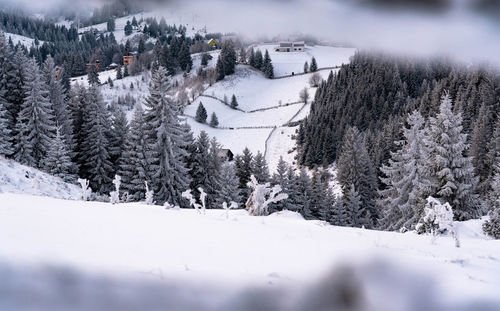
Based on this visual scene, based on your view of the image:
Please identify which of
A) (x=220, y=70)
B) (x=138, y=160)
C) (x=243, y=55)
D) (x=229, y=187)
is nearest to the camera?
(x=138, y=160)

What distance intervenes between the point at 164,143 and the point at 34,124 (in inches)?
370

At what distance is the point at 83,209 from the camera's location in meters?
3.26

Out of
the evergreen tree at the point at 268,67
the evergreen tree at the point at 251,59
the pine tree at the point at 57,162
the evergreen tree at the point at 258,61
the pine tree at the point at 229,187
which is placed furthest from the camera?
the evergreen tree at the point at 251,59

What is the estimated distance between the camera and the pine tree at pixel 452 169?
18.0m

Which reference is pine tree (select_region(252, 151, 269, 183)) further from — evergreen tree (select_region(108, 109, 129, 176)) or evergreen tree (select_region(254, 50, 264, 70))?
evergreen tree (select_region(254, 50, 264, 70))

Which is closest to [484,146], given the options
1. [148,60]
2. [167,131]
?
[167,131]

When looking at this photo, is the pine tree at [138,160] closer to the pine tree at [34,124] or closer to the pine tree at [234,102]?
the pine tree at [34,124]

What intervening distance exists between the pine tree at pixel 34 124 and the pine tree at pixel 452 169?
23277mm

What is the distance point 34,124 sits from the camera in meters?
26.7

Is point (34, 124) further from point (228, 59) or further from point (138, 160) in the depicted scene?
point (228, 59)

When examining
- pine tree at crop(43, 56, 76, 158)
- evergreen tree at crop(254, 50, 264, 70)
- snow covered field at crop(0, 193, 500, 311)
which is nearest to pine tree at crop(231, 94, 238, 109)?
evergreen tree at crop(254, 50, 264, 70)

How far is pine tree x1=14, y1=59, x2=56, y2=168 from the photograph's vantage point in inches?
1022

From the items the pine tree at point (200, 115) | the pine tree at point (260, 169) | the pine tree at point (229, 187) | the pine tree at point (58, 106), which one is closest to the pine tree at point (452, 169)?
the pine tree at point (229, 187)

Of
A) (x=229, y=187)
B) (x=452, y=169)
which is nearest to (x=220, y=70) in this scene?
(x=229, y=187)
